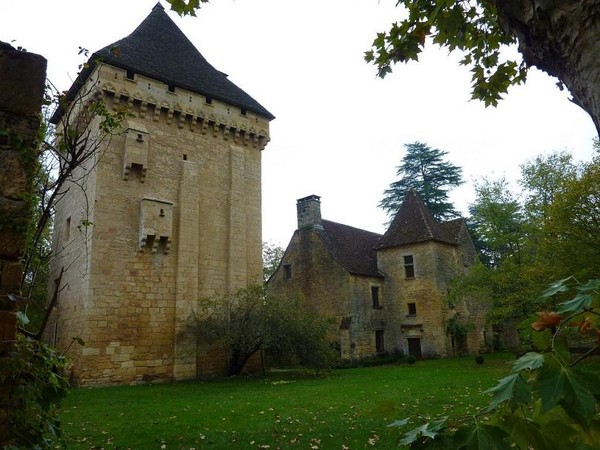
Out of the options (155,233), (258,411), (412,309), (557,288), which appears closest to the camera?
(557,288)

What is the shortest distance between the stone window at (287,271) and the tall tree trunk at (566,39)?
27.9 meters

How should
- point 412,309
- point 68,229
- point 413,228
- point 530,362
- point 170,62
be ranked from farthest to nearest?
point 413,228, point 412,309, point 170,62, point 68,229, point 530,362

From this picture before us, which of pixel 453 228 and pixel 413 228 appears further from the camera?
pixel 453 228

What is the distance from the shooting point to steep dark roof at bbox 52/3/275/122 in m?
18.9

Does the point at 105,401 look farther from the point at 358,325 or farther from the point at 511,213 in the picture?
the point at 511,213

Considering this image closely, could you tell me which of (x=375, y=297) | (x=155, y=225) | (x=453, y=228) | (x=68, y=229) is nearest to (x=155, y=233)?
(x=155, y=225)

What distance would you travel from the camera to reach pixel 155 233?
17.6 m

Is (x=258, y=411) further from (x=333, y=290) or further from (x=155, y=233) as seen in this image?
(x=333, y=290)

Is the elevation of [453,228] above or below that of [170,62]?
below

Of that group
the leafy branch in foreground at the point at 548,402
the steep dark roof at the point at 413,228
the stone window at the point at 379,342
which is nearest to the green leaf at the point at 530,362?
the leafy branch in foreground at the point at 548,402

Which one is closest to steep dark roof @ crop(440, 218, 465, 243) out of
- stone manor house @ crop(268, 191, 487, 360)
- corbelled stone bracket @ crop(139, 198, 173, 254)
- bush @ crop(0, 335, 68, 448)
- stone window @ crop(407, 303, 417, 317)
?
stone manor house @ crop(268, 191, 487, 360)

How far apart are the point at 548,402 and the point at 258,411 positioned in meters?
9.03

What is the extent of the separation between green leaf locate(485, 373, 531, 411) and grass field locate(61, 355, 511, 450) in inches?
107

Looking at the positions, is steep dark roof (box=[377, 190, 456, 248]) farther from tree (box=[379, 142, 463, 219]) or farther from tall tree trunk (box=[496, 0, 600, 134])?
tall tree trunk (box=[496, 0, 600, 134])
